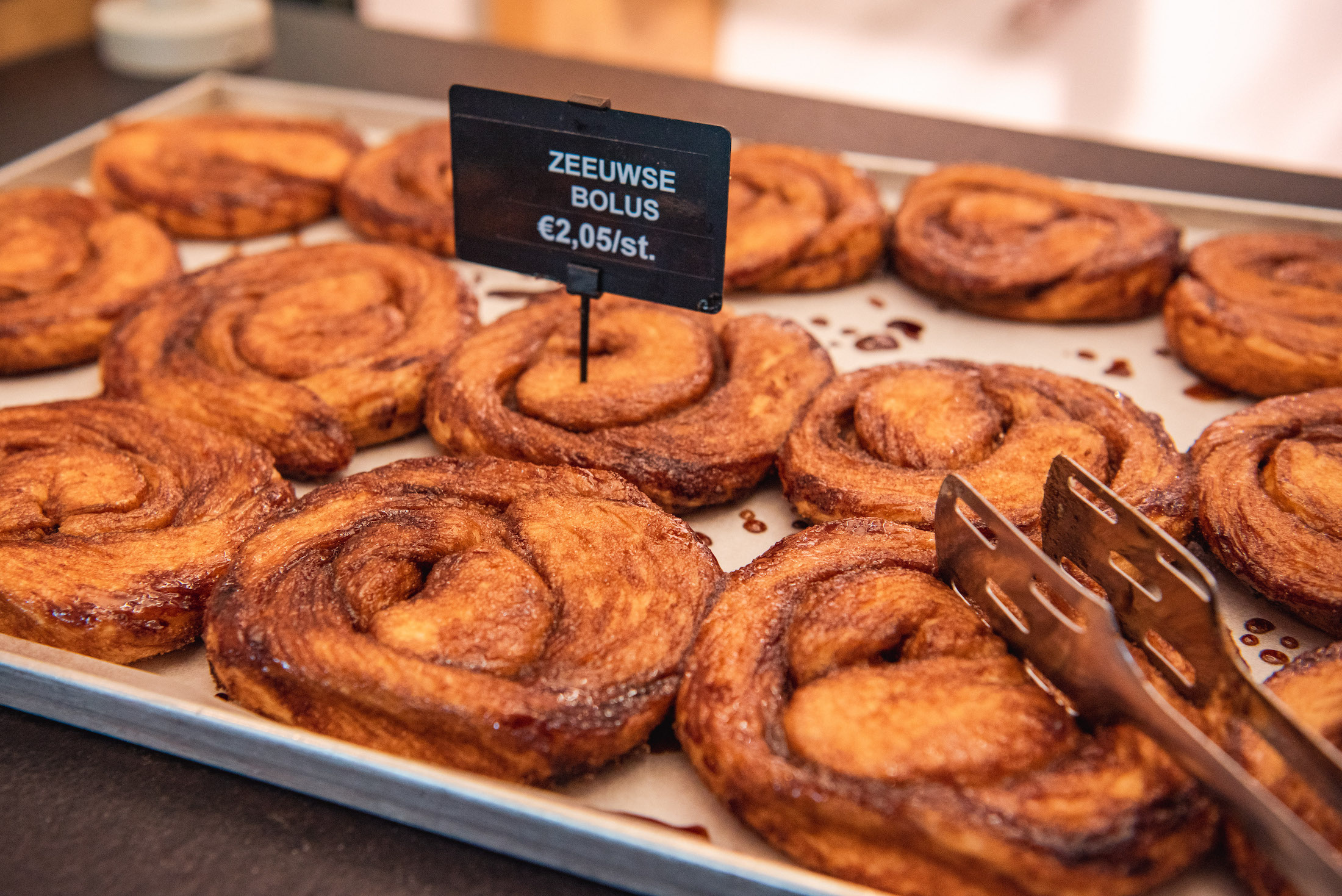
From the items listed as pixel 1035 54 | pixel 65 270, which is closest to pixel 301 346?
pixel 65 270

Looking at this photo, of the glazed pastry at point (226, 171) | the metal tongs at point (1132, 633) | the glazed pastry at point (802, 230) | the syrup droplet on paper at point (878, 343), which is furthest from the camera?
the glazed pastry at point (226, 171)

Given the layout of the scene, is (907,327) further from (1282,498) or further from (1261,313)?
(1282,498)

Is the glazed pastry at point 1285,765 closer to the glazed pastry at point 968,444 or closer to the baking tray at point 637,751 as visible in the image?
Answer: the baking tray at point 637,751

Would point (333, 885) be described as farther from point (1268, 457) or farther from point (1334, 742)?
point (1268, 457)

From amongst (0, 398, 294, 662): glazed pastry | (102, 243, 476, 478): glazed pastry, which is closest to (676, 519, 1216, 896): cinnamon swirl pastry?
(0, 398, 294, 662): glazed pastry

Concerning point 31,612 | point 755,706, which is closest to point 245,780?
point 31,612

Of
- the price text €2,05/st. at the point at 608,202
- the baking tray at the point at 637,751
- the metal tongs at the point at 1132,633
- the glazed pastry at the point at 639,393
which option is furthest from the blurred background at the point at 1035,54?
the metal tongs at the point at 1132,633

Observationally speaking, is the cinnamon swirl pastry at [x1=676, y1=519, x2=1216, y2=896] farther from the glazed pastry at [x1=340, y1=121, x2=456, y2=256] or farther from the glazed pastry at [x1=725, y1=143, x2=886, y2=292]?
the glazed pastry at [x1=340, y1=121, x2=456, y2=256]
